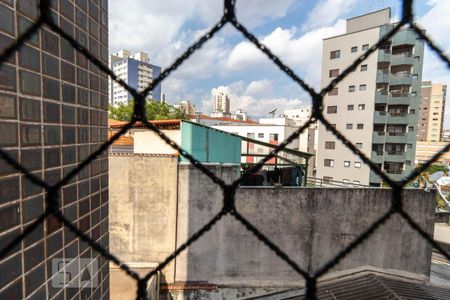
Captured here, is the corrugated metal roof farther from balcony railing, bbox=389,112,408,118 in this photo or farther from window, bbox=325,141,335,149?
balcony railing, bbox=389,112,408,118

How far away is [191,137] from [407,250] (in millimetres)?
4824

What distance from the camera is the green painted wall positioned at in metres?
4.61

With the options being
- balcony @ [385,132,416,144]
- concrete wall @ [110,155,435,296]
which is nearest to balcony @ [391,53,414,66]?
balcony @ [385,132,416,144]

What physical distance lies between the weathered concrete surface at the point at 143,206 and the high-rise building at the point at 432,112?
38627mm

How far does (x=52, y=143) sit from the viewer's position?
1251 millimetres

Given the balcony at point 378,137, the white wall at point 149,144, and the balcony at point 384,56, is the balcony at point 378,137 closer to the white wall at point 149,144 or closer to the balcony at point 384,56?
the balcony at point 384,56

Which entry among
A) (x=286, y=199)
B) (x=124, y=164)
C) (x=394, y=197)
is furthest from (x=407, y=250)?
(x=124, y=164)

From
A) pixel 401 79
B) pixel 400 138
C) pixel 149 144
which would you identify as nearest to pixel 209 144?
pixel 149 144

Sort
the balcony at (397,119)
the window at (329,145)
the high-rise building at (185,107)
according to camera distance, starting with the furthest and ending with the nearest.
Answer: the high-rise building at (185,107) → the window at (329,145) → the balcony at (397,119)

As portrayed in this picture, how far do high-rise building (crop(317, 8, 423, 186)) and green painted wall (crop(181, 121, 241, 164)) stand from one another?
11226 millimetres

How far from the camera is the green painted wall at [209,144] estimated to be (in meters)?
4.61

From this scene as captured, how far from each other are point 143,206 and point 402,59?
1643 cm

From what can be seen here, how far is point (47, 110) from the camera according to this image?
3.97 ft

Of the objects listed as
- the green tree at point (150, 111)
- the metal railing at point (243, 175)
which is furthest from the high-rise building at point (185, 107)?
the metal railing at point (243, 175)
